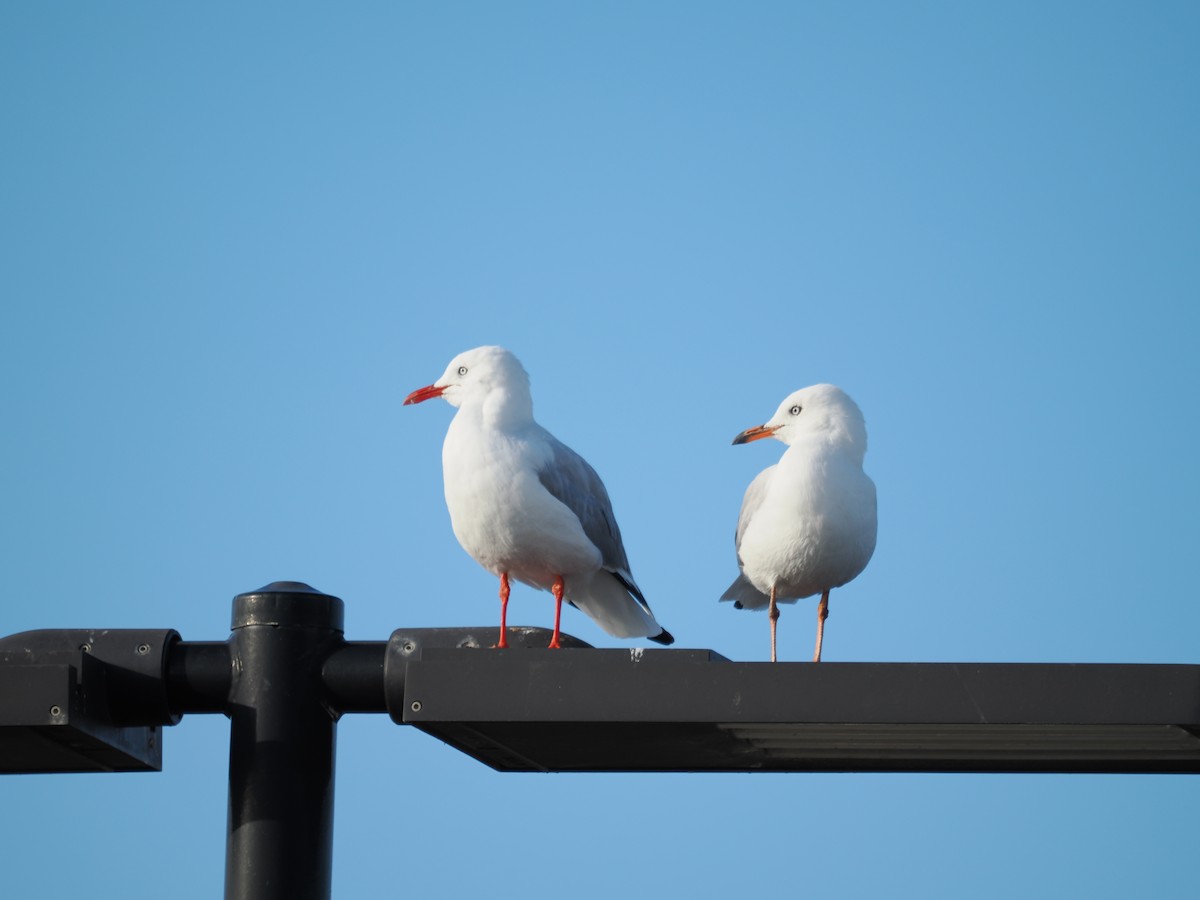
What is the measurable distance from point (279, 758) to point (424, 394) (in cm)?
384

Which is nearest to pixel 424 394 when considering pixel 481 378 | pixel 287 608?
pixel 481 378

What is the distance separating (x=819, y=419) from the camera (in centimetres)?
784

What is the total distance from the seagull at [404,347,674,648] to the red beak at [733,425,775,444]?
78 centimetres

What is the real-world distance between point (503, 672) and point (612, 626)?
4056mm

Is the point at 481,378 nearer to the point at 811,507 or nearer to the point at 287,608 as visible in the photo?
the point at 811,507

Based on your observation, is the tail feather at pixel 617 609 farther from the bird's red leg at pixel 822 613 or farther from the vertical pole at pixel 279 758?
the vertical pole at pixel 279 758

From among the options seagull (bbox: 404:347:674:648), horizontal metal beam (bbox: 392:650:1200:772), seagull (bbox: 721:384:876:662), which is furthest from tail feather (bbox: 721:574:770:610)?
horizontal metal beam (bbox: 392:650:1200:772)

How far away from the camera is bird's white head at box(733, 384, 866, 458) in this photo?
7.77 meters

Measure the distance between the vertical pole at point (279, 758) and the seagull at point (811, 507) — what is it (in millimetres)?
3614

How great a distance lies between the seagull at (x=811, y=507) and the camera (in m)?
7.45

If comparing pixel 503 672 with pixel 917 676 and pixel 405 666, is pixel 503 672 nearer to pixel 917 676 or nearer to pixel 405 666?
pixel 405 666

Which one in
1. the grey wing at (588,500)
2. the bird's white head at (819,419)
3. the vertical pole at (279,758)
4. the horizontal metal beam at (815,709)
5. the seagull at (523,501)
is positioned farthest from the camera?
the bird's white head at (819,419)

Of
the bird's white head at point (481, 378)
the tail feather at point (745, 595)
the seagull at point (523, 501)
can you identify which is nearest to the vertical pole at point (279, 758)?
the seagull at point (523, 501)

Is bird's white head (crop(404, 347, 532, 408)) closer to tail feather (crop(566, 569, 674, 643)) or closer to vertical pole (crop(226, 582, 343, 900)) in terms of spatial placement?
tail feather (crop(566, 569, 674, 643))
